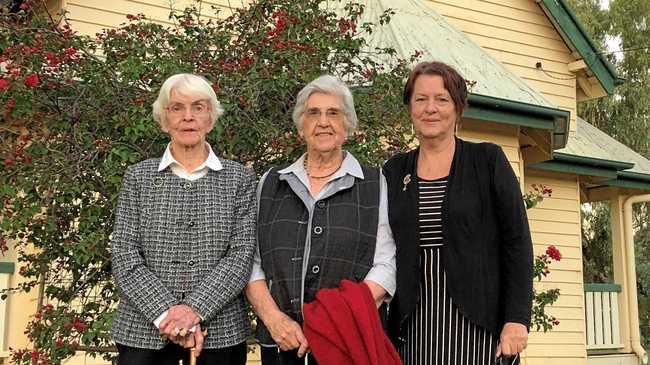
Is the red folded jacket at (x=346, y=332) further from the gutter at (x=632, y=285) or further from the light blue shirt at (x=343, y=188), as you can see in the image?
the gutter at (x=632, y=285)

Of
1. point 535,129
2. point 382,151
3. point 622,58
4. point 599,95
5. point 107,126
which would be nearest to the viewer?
point 107,126

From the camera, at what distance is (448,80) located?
3348 mm

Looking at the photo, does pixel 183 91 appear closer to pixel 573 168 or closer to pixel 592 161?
pixel 573 168

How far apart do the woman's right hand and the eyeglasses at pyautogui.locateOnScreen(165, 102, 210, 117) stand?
96 centimetres

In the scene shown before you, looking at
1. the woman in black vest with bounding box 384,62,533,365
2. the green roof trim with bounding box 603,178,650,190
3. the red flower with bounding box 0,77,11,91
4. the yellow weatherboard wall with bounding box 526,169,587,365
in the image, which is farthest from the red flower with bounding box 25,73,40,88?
the green roof trim with bounding box 603,178,650,190

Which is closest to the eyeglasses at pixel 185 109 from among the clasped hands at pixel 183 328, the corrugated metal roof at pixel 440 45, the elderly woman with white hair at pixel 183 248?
the elderly woman with white hair at pixel 183 248

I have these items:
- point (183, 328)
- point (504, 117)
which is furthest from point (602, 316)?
point (183, 328)

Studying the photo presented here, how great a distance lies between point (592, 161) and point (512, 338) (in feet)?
29.4

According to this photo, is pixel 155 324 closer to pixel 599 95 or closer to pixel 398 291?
pixel 398 291

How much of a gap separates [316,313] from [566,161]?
356 inches

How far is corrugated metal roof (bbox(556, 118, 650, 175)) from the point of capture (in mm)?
11880

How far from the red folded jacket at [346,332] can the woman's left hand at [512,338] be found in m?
0.44

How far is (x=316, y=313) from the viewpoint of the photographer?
311 centimetres

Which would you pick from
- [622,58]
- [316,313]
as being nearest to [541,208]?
[316,313]
